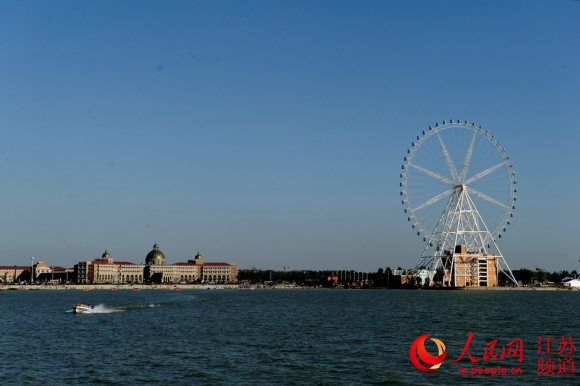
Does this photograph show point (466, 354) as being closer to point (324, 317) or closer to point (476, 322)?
point (476, 322)

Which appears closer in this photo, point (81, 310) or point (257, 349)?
point (257, 349)

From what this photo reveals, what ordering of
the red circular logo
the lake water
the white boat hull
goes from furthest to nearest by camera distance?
the white boat hull, the red circular logo, the lake water

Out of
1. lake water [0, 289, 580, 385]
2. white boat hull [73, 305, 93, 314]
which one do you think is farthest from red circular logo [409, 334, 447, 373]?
white boat hull [73, 305, 93, 314]

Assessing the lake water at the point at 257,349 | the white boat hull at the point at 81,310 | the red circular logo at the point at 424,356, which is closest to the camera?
Answer: the lake water at the point at 257,349

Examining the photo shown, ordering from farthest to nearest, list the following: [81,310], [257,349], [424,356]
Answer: [81,310] → [257,349] → [424,356]

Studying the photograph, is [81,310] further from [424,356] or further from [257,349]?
[424,356]

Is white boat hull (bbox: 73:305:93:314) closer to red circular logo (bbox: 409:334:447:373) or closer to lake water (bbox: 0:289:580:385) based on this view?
lake water (bbox: 0:289:580:385)

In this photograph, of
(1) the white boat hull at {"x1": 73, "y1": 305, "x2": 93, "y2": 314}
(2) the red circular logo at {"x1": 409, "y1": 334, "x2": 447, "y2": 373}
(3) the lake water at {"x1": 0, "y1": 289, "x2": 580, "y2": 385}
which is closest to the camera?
(3) the lake water at {"x1": 0, "y1": 289, "x2": 580, "y2": 385}

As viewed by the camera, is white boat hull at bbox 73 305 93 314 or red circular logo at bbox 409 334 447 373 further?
white boat hull at bbox 73 305 93 314

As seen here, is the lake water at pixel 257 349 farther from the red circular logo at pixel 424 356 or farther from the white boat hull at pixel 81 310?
the white boat hull at pixel 81 310

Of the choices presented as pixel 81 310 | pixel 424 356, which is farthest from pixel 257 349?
pixel 81 310

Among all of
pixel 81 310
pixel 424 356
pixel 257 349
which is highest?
pixel 424 356

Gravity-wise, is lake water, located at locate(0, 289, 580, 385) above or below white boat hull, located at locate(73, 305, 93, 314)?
above

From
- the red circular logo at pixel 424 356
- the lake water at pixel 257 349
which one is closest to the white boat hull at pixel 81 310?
the lake water at pixel 257 349
